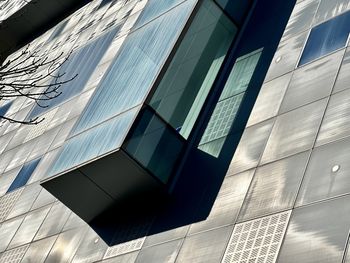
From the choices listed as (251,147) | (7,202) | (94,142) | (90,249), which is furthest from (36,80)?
(7,202)

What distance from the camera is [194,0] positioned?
66.0ft

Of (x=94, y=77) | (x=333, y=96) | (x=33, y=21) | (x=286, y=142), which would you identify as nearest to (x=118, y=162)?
(x=286, y=142)

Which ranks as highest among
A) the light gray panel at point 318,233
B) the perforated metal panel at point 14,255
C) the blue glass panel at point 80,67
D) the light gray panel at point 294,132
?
the light gray panel at point 318,233

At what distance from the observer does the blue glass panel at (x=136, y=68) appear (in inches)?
749

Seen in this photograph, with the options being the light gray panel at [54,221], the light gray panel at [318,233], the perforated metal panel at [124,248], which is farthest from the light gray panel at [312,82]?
the light gray panel at [54,221]

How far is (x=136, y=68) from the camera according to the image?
65.9 feet

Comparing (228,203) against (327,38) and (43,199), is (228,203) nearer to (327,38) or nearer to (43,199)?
(327,38)

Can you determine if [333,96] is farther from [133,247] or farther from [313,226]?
[133,247]

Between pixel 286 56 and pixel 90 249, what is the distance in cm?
737

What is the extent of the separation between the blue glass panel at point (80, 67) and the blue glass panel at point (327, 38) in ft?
43.4

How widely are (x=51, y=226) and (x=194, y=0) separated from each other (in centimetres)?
816

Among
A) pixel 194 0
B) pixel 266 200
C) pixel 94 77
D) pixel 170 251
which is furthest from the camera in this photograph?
pixel 94 77

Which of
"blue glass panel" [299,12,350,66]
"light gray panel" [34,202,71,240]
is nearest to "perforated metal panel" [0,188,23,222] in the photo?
"light gray panel" [34,202,71,240]

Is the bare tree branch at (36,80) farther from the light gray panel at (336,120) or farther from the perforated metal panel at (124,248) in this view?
the light gray panel at (336,120)
